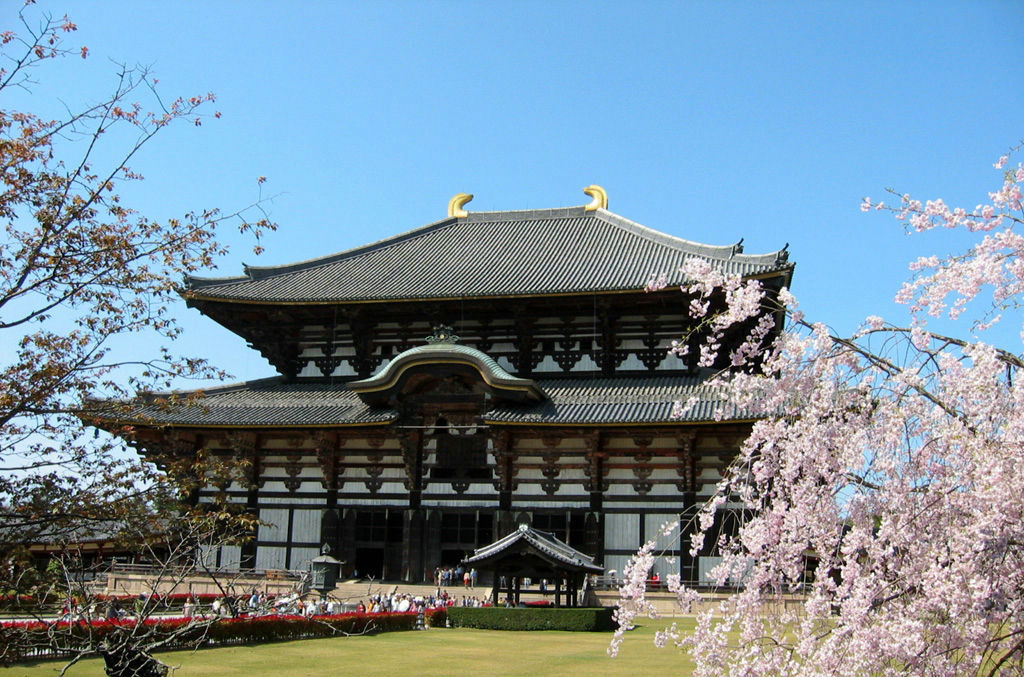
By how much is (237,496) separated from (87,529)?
23.0 meters

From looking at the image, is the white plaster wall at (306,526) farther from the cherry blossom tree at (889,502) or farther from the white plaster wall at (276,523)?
the cherry blossom tree at (889,502)

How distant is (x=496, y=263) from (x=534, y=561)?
45.3 feet

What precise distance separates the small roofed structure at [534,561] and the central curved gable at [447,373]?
4.86 meters

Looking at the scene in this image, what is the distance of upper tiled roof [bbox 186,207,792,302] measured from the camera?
30438mm

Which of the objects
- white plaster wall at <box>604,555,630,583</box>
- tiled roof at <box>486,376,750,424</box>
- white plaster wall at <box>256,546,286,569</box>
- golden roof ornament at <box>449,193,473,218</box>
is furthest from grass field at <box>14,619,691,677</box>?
golden roof ornament at <box>449,193,473,218</box>

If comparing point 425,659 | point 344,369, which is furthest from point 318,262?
point 425,659

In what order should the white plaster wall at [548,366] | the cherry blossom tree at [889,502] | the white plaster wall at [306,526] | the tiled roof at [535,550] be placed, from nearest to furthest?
the cherry blossom tree at [889,502] → the tiled roof at [535,550] → the white plaster wall at [306,526] → the white plaster wall at [548,366]

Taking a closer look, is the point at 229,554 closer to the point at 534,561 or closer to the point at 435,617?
the point at 435,617

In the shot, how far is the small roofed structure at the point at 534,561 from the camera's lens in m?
22.5

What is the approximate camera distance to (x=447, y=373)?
28.0 m

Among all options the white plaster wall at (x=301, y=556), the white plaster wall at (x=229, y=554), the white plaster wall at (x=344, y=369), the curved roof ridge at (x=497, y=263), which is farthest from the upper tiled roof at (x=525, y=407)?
the white plaster wall at (x=229, y=554)

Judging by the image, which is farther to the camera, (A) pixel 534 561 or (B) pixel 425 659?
(A) pixel 534 561

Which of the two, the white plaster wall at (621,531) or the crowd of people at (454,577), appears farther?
the crowd of people at (454,577)

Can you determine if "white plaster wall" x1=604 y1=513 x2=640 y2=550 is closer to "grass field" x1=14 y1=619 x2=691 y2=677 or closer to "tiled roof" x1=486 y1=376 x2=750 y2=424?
"tiled roof" x1=486 y1=376 x2=750 y2=424
